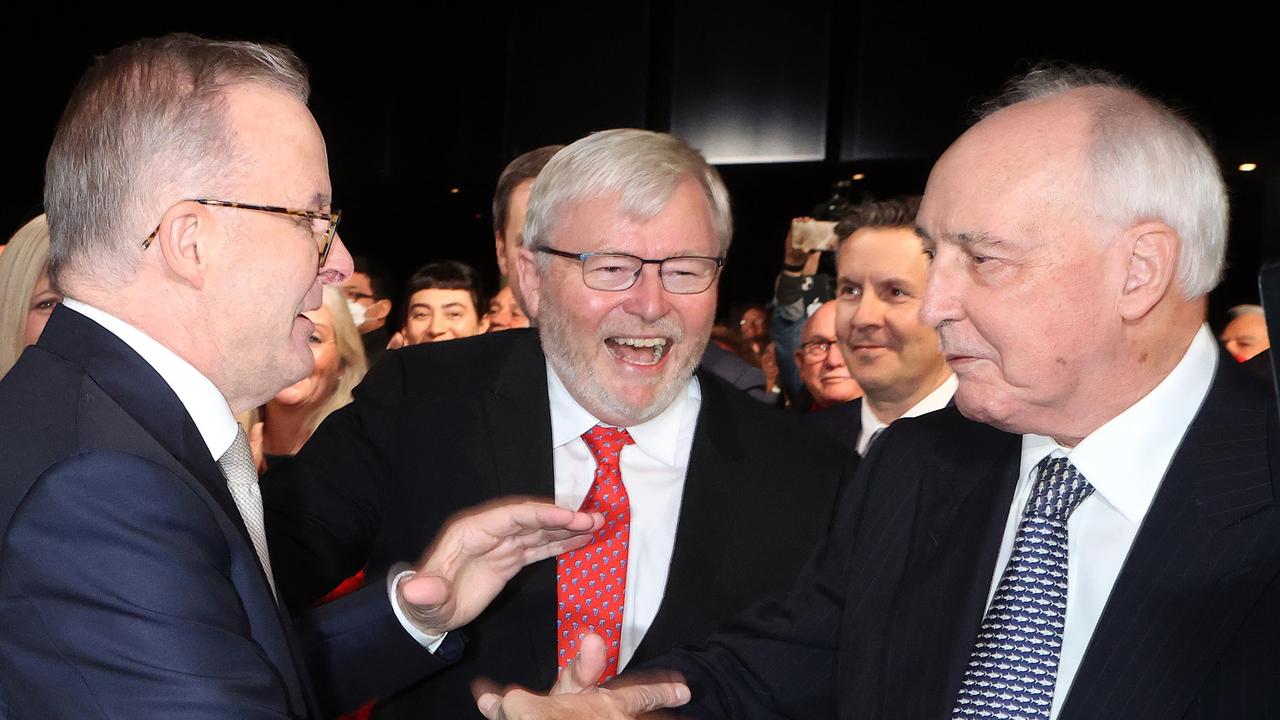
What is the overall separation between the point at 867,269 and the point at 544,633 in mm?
1670

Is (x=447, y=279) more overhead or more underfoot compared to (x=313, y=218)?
more underfoot

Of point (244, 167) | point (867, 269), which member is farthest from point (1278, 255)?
point (244, 167)

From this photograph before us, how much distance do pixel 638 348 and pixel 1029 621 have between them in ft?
3.42

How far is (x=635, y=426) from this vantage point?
7.86ft

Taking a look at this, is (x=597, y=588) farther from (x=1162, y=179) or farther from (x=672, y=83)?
(x=672, y=83)

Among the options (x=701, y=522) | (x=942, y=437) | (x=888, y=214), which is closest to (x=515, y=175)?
(x=888, y=214)

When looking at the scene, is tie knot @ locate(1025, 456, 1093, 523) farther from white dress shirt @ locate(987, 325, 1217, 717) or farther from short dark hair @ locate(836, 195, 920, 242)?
short dark hair @ locate(836, 195, 920, 242)

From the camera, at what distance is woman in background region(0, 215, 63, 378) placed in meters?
2.72

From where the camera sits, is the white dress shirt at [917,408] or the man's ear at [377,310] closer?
the white dress shirt at [917,408]

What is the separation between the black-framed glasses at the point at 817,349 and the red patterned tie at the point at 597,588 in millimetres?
2101

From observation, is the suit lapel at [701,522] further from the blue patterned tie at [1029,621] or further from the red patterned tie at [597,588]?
the blue patterned tie at [1029,621]

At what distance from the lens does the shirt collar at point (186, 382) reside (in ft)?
4.63

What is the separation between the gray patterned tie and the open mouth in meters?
0.95

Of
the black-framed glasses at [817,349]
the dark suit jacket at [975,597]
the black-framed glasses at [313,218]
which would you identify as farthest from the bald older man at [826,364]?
the black-framed glasses at [313,218]
